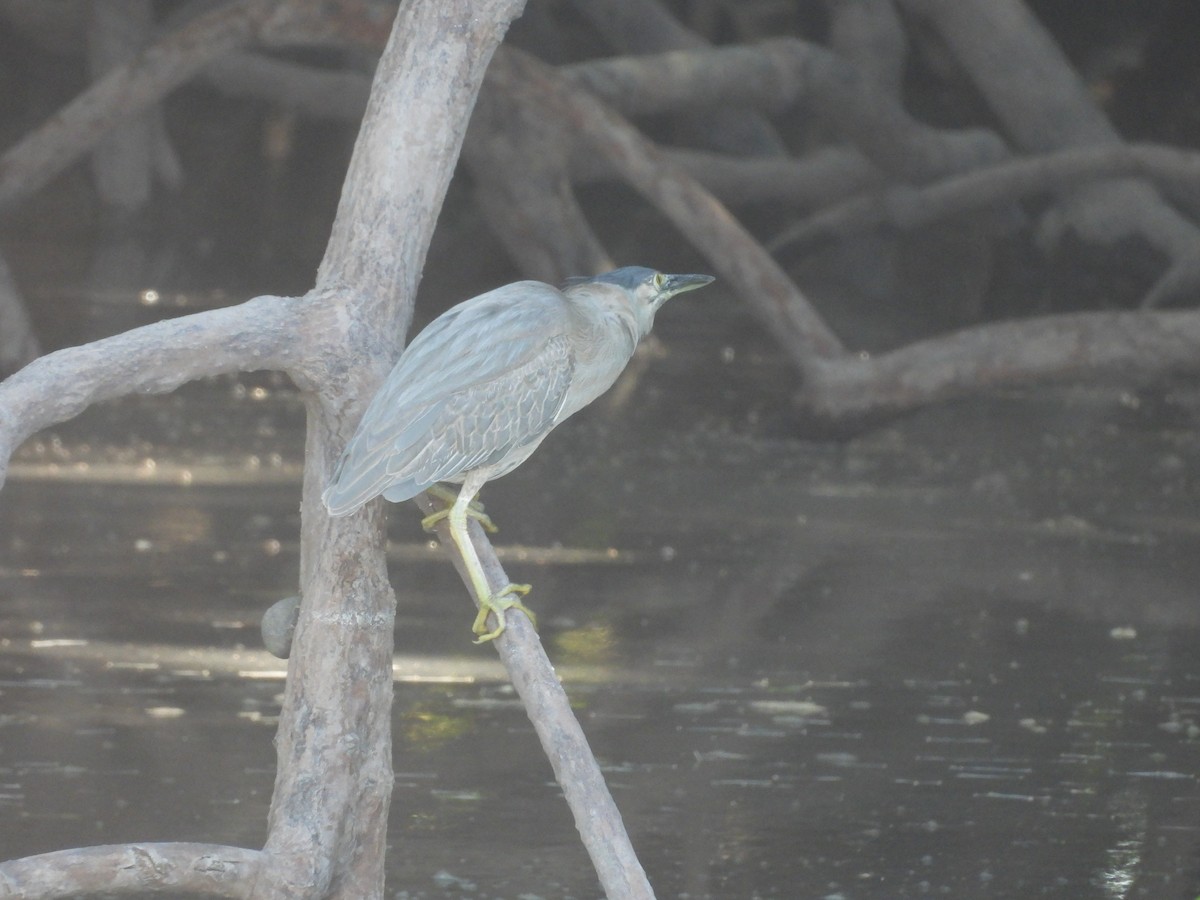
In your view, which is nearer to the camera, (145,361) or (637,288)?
(145,361)

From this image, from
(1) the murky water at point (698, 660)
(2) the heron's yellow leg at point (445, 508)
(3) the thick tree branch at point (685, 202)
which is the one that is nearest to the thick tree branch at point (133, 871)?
(2) the heron's yellow leg at point (445, 508)

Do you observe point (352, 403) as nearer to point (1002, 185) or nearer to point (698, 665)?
point (698, 665)

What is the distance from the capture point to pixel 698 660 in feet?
17.7

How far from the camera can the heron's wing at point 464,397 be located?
2924 millimetres

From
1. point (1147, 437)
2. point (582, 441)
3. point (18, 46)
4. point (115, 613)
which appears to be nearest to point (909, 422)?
point (1147, 437)

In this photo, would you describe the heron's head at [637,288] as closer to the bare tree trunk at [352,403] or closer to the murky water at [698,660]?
the bare tree trunk at [352,403]

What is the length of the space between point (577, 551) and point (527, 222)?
13.2 ft

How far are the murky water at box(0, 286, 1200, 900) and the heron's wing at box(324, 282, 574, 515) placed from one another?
3.56ft

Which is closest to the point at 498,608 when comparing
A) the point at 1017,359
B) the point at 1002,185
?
the point at 1017,359

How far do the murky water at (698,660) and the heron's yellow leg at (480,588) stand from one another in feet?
3.05

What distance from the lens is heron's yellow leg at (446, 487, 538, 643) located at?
298cm

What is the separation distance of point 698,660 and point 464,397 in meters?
2.51

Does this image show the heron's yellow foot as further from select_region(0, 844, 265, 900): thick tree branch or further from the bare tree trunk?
select_region(0, 844, 265, 900): thick tree branch

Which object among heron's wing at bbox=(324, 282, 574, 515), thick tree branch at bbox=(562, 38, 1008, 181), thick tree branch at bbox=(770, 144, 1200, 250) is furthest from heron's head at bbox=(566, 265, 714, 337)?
thick tree branch at bbox=(770, 144, 1200, 250)
